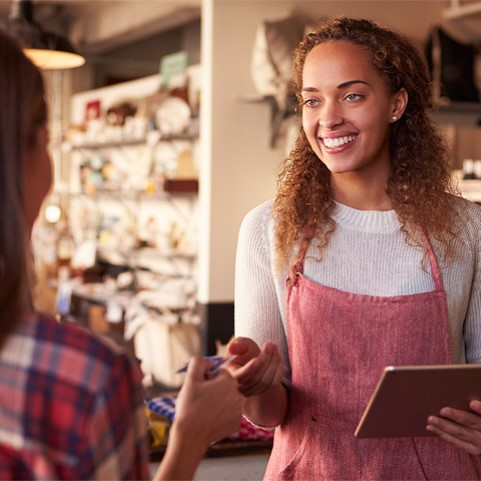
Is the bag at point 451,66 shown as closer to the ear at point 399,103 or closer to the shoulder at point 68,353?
the ear at point 399,103

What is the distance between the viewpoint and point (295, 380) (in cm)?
204

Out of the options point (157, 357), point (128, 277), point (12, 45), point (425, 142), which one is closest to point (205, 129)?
point (157, 357)

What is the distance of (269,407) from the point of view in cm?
199

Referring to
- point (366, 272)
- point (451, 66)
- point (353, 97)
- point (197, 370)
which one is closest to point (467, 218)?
point (366, 272)

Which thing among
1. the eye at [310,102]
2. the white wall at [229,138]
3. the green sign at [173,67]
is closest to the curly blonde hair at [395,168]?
the eye at [310,102]

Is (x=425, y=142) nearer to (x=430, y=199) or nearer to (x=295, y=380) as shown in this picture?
(x=430, y=199)

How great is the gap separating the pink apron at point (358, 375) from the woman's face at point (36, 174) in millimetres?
991

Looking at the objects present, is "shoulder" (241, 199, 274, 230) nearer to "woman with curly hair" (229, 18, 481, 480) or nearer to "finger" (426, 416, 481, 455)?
"woman with curly hair" (229, 18, 481, 480)

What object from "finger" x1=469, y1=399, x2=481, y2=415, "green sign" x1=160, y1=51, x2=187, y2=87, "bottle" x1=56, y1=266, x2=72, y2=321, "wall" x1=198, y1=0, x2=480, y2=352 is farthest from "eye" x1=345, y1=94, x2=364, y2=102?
"bottle" x1=56, y1=266, x2=72, y2=321

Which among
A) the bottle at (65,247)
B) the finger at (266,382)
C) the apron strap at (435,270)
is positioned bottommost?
the bottle at (65,247)

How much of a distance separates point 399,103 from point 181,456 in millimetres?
1185

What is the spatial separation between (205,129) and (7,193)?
4922 millimetres

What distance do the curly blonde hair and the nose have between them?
0.50ft

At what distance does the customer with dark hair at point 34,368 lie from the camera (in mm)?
1040
